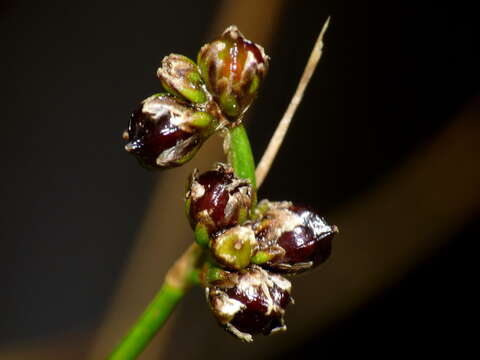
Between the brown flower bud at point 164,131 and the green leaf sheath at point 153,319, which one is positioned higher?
the brown flower bud at point 164,131

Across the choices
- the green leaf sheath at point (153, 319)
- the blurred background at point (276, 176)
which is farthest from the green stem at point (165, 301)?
the blurred background at point (276, 176)

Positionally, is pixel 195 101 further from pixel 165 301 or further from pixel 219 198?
pixel 165 301

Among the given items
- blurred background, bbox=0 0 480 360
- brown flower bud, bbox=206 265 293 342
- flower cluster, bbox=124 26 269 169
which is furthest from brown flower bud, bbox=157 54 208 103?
blurred background, bbox=0 0 480 360

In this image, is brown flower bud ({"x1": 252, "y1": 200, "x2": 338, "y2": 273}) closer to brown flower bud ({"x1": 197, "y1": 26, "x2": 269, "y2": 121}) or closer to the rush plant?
the rush plant

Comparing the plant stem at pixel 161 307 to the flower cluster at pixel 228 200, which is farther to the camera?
the plant stem at pixel 161 307

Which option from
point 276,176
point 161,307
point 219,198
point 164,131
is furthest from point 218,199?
point 276,176

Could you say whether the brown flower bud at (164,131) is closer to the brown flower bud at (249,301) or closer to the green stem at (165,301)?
the green stem at (165,301)

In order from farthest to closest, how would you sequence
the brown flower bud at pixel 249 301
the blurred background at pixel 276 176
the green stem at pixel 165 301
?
the blurred background at pixel 276 176 → the green stem at pixel 165 301 → the brown flower bud at pixel 249 301

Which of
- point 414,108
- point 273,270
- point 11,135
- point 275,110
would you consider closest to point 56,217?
point 11,135

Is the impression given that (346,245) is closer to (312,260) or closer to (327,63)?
(327,63)
